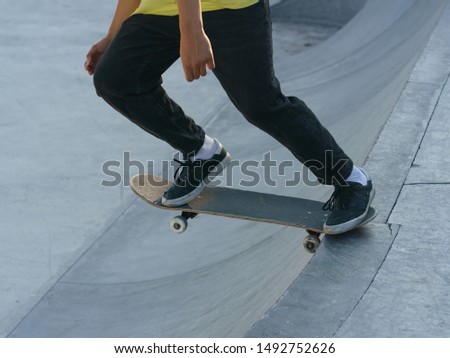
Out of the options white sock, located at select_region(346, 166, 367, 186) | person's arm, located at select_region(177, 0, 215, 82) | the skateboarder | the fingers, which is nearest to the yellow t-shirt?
the skateboarder

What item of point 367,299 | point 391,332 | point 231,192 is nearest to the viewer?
point 391,332

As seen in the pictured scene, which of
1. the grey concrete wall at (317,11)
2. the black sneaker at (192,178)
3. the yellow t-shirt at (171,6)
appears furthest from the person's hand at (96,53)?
the grey concrete wall at (317,11)

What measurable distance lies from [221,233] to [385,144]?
139cm

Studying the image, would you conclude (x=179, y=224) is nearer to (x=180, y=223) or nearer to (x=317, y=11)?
(x=180, y=223)

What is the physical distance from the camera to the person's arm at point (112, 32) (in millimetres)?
4316

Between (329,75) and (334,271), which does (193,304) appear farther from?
(329,75)

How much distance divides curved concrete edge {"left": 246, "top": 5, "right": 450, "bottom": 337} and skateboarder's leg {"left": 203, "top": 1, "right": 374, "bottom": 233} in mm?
220

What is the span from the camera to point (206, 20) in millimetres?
3822

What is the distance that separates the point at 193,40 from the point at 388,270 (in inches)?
52.2

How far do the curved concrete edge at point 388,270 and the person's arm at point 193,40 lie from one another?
1.06 m

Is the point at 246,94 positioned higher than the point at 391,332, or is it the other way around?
the point at 246,94

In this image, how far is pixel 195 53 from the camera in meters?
3.54

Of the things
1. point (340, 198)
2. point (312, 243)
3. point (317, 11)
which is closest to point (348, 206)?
point (340, 198)

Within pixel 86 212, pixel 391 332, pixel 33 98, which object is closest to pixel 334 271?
pixel 391 332
